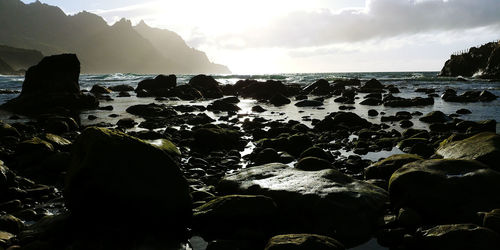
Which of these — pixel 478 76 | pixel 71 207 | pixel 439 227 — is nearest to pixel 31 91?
pixel 71 207

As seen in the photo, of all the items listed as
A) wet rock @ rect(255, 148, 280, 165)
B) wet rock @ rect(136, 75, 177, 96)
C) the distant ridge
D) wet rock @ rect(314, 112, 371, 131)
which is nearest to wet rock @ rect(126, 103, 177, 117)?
wet rock @ rect(314, 112, 371, 131)

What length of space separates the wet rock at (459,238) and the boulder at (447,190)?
66cm

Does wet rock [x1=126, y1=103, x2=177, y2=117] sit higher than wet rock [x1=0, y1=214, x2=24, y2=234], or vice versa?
wet rock [x1=126, y1=103, x2=177, y2=117]

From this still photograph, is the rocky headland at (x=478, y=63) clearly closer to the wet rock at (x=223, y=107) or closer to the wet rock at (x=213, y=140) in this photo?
the wet rock at (x=223, y=107)

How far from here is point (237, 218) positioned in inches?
201

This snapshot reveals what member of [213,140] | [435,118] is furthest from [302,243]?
[435,118]

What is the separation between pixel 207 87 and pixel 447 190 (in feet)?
122

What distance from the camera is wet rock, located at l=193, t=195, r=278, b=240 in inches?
200

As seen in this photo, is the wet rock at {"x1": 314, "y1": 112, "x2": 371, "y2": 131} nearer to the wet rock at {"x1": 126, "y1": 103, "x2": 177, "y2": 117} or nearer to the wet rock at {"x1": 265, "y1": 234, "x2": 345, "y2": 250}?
the wet rock at {"x1": 126, "y1": 103, "x2": 177, "y2": 117}

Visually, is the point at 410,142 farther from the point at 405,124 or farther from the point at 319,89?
the point at 319,89

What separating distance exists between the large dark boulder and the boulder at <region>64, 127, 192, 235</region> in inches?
771

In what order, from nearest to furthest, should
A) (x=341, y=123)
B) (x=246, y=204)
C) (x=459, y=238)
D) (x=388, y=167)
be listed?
1. (x=459, y=238)
2. (x=246, y=204)
3. (x=388, y=167)
4. (x=341, y=123)

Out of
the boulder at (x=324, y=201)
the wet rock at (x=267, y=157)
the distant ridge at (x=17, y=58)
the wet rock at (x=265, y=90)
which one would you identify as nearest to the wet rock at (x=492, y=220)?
the boulder at (x=324, y=201)

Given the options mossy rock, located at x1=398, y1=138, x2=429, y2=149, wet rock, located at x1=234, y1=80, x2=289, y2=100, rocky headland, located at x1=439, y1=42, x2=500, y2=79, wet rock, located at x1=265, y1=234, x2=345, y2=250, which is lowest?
wet rock, located at x1=265, y1=234, x2=345, y2=250
